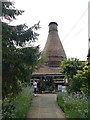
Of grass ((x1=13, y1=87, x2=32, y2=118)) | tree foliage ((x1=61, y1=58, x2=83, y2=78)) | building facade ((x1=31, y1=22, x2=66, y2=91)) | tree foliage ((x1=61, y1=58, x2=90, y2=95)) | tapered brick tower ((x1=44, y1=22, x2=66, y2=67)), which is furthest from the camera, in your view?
tapered brick tower ((x1=44, y1=22, x2=66, y2=67))

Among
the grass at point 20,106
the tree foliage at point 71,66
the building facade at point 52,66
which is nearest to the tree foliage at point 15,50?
the grass at point 20,106

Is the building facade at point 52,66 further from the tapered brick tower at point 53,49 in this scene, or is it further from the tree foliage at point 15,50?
the tree foliage at point 15,50

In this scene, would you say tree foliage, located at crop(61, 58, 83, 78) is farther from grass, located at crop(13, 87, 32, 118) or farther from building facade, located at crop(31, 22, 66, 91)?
grass, located at crop(13, 87, 32, 118)

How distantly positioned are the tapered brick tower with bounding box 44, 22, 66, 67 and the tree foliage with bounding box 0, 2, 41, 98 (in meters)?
31.9

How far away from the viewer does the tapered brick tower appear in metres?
46.1

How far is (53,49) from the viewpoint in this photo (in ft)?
164

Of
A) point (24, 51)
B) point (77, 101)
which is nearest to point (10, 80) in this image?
point (24, 51)

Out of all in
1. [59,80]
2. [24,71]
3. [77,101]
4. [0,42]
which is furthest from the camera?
[59,80]

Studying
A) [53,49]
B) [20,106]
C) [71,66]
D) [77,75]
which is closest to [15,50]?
[20,106]

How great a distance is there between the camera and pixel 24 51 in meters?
12.1

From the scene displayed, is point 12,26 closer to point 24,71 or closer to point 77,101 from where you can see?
point 24,71

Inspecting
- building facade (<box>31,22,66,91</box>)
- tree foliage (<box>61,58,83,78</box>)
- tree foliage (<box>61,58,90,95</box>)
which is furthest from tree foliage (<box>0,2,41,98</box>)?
building facade (<box>31,22,66,91</box>)

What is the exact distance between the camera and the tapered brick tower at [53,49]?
151 feet

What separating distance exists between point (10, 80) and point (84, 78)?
558cm
